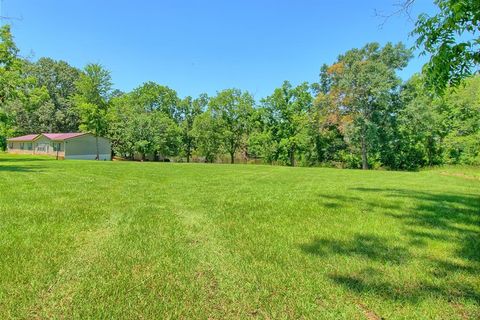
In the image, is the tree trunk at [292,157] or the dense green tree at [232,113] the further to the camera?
the dense green tree at [232,113]

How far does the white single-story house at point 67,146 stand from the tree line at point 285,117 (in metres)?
1.50

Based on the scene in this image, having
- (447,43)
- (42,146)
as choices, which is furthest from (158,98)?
(447,43)

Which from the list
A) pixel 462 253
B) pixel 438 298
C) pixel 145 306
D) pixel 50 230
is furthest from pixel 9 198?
pixel 462 253

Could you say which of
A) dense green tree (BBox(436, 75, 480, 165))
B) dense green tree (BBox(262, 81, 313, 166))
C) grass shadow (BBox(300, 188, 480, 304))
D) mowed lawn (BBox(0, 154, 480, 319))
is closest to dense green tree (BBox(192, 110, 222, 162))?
dense green tree (BBox(262, 81, 313, 166))

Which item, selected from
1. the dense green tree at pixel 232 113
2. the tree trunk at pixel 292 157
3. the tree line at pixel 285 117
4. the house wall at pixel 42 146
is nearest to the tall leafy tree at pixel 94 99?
the tree line at pixel 285 117

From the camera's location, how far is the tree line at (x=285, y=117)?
2816cm

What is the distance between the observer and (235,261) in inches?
135

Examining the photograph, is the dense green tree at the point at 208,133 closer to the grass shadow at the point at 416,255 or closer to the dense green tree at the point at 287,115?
the dense green tree at the point at 287,115

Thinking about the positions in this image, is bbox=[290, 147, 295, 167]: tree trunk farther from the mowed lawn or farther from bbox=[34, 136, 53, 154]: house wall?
the mowed lawn

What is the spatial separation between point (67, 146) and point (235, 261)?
4027 cm

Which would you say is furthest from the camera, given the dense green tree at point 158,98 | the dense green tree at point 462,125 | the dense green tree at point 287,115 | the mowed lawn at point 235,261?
the dense green tree at point 158,98

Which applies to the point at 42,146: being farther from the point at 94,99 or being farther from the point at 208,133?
the point at 208,133

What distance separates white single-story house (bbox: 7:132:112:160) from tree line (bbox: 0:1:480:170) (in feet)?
4.91

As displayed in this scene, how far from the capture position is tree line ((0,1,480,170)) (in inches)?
1109
